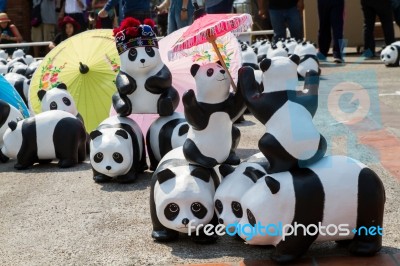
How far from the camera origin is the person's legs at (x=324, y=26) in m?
10.5

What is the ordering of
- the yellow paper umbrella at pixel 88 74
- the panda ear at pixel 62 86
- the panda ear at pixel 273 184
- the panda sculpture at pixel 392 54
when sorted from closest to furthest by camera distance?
the panda ear at pixel 273 184 < the panda ear at pixel 62 86 < the yellow paper umbrella at pixel 88 74 < the panda sculpture at pixel 392 54

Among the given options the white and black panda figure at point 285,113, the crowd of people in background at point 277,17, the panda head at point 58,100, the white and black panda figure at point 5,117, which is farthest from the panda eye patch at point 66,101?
the white and black panda figure at point 285,113

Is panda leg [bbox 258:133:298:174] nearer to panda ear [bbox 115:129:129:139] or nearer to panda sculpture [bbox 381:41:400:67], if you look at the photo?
panda ear [bbox 115:129:129:139]

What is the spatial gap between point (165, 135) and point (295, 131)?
186cm

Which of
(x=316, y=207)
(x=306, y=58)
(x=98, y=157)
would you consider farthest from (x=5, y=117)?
(x=306, y=58)

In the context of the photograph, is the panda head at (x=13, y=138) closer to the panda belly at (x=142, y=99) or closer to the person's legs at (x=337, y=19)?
the panda belly at (x=142, y=99)

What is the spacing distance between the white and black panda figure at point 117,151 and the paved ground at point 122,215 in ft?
0.35

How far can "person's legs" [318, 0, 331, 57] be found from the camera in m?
10.5

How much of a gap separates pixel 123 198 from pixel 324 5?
6891 millimetres

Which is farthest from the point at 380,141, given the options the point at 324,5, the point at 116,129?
the point at 324,5

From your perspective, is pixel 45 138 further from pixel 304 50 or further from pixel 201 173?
pixel 304 50

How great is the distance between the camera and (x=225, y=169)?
3379mm

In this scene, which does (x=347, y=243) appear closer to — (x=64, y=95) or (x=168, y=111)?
(x=168, y=111)

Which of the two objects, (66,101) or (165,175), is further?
(66,101)
